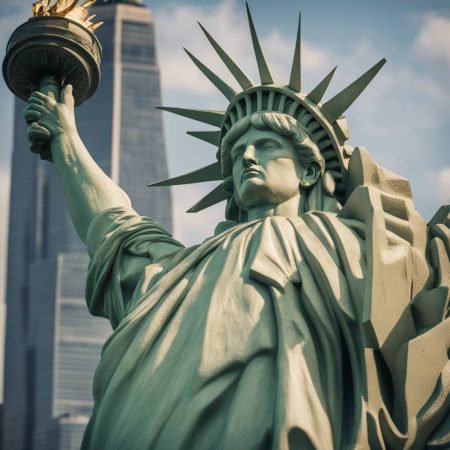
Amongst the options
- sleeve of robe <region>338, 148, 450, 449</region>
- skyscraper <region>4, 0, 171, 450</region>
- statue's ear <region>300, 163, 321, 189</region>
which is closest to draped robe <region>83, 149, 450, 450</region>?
sleeve of robe <region>338, 148, 450, 449</region>

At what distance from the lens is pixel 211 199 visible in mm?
14281

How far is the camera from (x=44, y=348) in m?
67.6

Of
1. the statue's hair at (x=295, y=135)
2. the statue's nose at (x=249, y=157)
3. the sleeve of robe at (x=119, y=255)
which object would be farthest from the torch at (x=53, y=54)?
the statue's nose at (x=249, y=157)

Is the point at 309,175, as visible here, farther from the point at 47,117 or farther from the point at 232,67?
the point at 47,117

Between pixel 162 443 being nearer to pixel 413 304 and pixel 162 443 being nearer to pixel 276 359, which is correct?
pixel 276 359

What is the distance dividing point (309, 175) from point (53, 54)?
2.50 metres

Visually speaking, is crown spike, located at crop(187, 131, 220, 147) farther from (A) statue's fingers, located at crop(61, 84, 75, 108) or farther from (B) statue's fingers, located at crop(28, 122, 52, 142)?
(B) statue's fingers, located at crop(28, 122, 52, 142)

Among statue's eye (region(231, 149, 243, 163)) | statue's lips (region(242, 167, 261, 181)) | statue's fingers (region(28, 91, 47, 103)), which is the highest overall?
statue's fingers (region(28, 91, 47, 103))

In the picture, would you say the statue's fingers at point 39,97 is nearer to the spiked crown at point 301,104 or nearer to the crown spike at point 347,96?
the spiked crown at point 301,104

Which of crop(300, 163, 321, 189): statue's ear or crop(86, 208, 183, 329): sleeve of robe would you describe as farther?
crop(300, 163, 321, 189): statue's ear

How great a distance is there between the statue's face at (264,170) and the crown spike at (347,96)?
0.45m

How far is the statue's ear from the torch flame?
239 centimetres

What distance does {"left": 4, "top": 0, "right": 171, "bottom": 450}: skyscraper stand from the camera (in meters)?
64.9

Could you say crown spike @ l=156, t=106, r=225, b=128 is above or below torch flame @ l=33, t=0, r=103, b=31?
below
